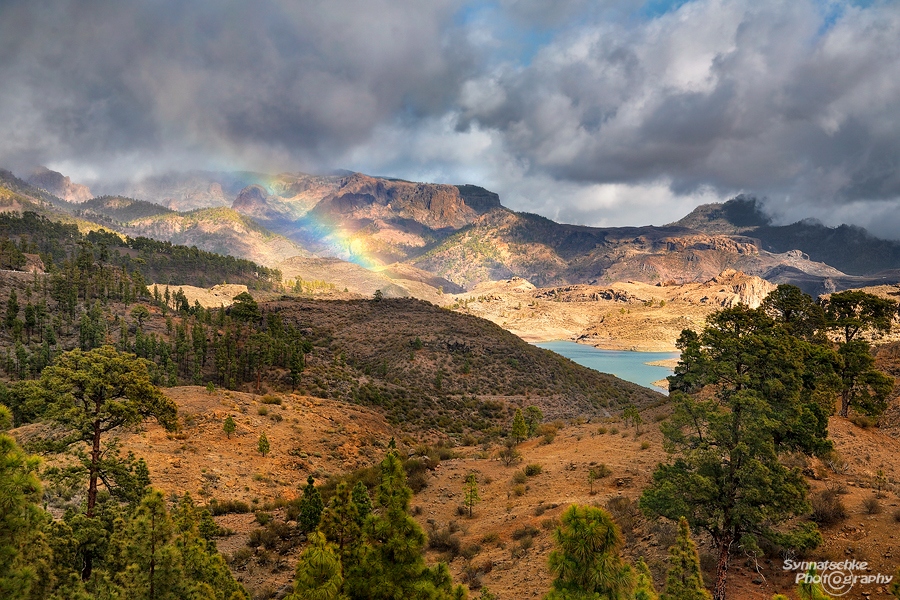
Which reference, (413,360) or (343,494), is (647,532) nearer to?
(343,494)

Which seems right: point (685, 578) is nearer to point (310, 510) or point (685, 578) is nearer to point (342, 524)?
point (342, 524)

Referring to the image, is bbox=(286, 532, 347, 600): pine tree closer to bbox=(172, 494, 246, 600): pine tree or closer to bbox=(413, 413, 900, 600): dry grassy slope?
bbox=(172, 494, 246, 600): pine tree

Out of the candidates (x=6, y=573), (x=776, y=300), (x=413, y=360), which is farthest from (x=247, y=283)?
(x=6, y=573)

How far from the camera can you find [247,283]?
186 metres

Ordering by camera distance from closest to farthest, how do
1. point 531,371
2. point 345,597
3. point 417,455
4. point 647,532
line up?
point 345,597
point 647,532
point 417,455
point 531,371

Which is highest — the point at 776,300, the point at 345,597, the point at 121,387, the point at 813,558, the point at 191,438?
the point at 776,300

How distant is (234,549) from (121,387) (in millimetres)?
8612

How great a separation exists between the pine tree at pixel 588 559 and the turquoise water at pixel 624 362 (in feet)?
365

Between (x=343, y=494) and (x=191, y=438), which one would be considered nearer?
(x=343, y=494)

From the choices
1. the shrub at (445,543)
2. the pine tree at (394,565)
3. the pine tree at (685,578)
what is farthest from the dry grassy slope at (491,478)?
the pine tree at (394,565)

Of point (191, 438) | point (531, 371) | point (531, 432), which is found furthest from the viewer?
point (531, 371)

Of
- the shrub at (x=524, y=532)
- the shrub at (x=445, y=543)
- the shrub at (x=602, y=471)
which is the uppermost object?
the shrub at (x=602, y=471)

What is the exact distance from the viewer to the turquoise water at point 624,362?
130375 mm

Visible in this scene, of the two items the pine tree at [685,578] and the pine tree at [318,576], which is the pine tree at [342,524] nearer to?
the pine tree at [318,576]
